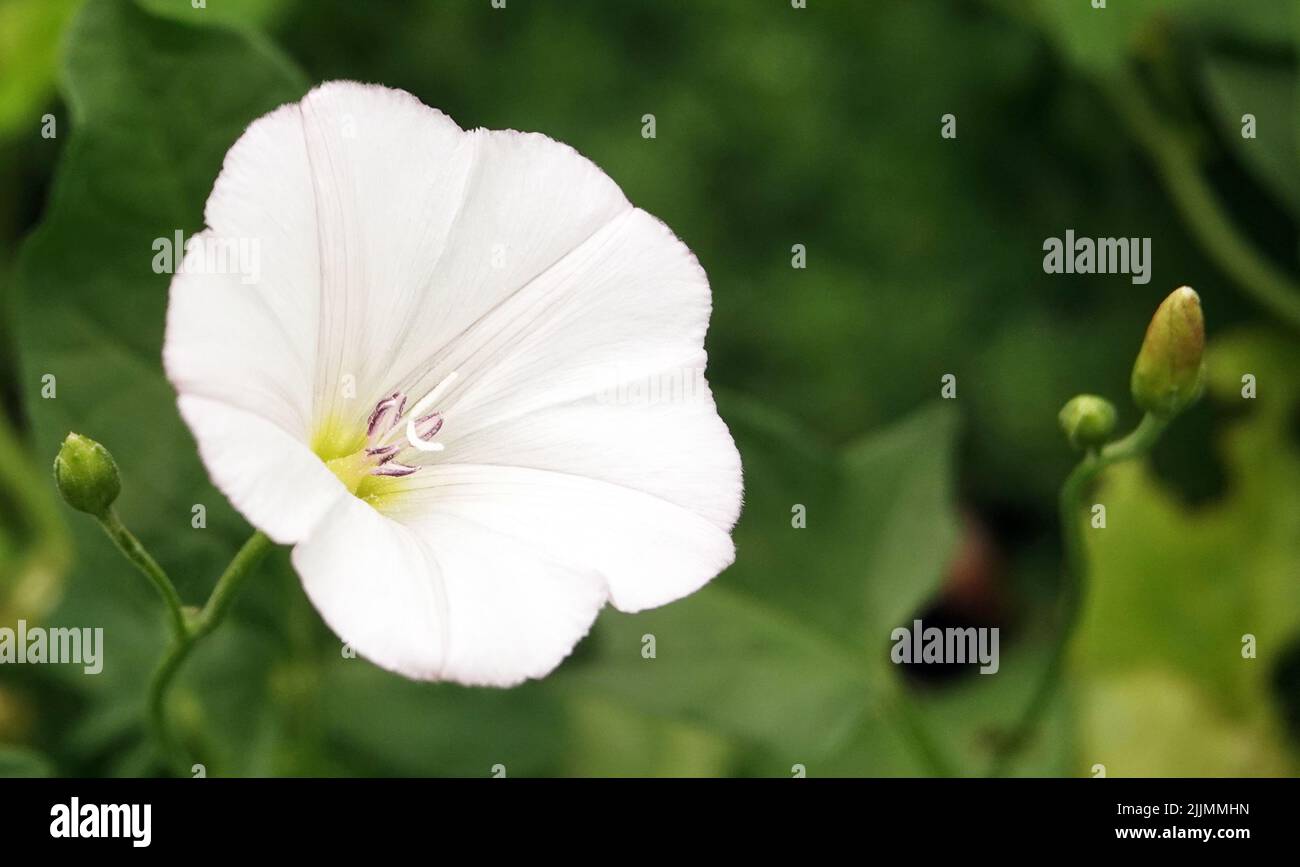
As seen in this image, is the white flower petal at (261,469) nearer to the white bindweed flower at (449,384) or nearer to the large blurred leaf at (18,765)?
the white bindweed flower at (449,384)

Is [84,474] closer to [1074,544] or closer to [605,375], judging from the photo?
[605,375]

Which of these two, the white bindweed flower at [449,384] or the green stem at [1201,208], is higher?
the green stem at [1201,208]

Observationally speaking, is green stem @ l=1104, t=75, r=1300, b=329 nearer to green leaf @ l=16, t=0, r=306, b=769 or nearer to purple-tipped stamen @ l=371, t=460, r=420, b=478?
green leaf @ l=16, t=0, r=306, b=769

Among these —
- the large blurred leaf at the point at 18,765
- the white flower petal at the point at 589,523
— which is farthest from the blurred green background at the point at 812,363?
the white flower petal at the point at 589,523

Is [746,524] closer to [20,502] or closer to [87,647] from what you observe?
[87,647]
